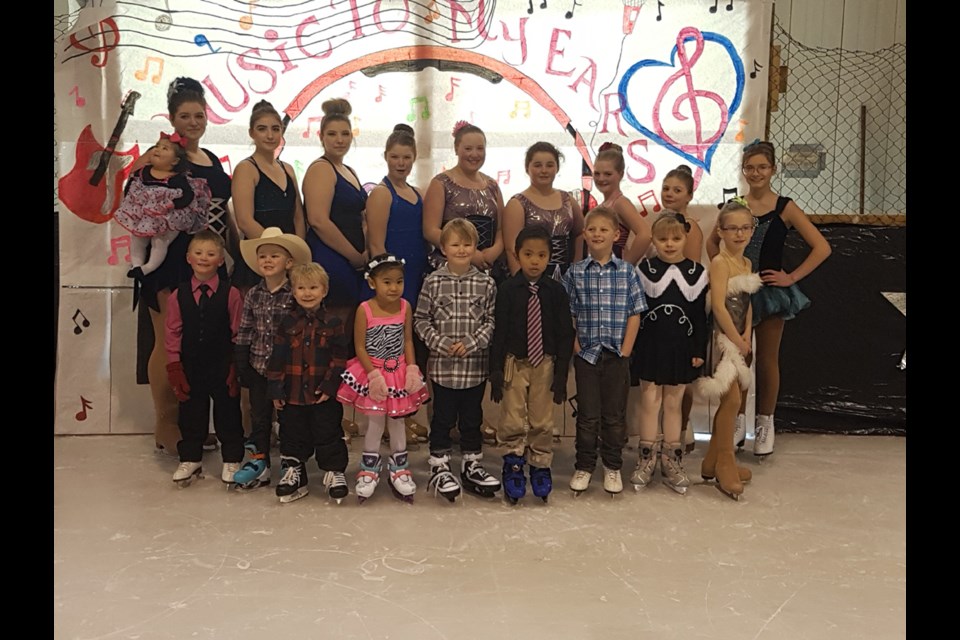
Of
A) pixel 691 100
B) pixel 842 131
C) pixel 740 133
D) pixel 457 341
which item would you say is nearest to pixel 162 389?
pixel 457 341

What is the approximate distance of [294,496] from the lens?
349 cm

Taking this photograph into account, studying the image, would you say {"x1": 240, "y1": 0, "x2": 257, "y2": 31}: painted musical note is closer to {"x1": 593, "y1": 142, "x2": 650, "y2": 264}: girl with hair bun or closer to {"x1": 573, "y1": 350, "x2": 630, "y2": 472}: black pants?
{"x1": 593, "y1": 142, "x2": 650, "y2": 264}: girl with hair bun

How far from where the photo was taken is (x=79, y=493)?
3.59 meters

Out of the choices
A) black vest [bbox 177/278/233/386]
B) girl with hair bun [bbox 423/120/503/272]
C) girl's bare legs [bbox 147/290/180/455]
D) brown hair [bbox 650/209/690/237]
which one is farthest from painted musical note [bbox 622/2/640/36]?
girl's bare legs [bbox 147/290/180/455]

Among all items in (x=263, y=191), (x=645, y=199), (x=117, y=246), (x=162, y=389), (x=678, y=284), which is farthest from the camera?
(x=645, y=199)

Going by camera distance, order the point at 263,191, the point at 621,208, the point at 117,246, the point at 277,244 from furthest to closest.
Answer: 1. the point at 117,246
2. the point at 621,208
3. the point at 263,191
4. the point at 277,244

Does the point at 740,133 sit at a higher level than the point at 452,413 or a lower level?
higher

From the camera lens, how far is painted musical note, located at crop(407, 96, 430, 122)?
4.66 metres

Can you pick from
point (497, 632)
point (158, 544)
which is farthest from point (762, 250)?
point (158, 544)

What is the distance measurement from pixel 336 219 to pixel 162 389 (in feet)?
4.34

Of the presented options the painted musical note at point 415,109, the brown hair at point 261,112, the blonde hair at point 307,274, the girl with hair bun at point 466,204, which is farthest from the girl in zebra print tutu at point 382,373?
the painted musical note at point 415,109

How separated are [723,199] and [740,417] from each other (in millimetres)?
1410

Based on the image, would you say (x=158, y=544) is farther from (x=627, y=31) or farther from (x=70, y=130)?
(x=627, y=31)

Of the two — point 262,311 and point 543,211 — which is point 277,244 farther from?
point 543,211
